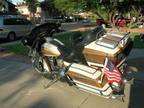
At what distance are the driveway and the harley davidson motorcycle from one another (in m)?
0.36

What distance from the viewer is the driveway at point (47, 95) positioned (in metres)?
6.56

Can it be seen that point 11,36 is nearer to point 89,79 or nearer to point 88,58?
point 88,58

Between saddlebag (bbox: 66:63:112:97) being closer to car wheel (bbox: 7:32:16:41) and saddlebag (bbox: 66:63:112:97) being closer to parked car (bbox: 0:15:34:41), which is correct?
parked car (bbox: 0:15:34:41)

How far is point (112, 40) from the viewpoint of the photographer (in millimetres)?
6344

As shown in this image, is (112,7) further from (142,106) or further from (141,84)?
(142,106)

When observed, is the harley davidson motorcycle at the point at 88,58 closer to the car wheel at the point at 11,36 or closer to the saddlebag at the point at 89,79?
the saddlebag at the point at 89,79

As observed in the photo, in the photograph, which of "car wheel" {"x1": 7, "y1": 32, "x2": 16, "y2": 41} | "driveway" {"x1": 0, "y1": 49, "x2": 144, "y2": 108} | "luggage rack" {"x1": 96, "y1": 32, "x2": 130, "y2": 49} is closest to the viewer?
"luggage rack" {"x1": 96, "y1": 32, "x2": 130, "y2": 49}

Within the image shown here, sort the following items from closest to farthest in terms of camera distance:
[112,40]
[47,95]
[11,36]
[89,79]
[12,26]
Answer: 1. [89,79]
2. [112,40]
3. [47,95]
4. [11,36]
5. [12,26]

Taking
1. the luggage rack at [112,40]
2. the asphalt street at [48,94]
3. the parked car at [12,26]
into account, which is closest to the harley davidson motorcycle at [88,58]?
the luggage rack at [112,40]

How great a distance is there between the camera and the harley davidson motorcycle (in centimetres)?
602

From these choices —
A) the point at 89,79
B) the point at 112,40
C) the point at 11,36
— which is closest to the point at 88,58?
the point at 89,79

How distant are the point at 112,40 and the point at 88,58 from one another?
596 mm

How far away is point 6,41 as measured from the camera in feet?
69.3

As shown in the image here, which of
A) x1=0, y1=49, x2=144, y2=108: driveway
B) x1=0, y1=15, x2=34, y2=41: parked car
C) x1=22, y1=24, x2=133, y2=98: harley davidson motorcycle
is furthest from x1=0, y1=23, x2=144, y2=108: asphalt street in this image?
x1=0, y1=15, x2=34, y2=41: parked car
